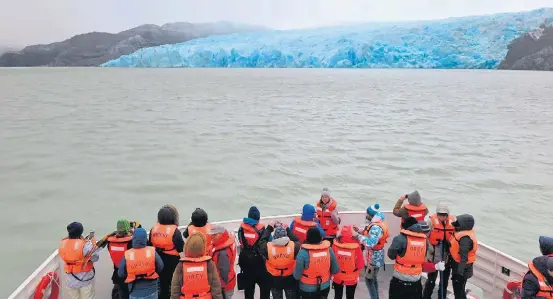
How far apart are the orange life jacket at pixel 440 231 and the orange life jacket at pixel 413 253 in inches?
29.4

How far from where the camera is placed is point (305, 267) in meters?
4.47

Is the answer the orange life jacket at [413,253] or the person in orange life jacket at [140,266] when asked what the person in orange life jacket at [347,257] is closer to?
the orange life jacket at [413,253]

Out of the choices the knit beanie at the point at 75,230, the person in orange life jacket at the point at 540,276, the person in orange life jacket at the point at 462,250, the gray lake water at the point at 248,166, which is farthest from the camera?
the gray lake water at the point at 248,166

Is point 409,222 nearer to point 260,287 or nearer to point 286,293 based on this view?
point 286,293

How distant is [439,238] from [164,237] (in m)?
3.27

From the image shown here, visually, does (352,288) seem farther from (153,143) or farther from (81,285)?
(153,143)

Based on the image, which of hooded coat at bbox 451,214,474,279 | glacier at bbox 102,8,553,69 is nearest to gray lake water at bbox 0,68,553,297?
hooded coat at bbox 451,214,474,279

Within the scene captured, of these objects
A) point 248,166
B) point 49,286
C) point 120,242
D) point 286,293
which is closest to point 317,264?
point 286,293

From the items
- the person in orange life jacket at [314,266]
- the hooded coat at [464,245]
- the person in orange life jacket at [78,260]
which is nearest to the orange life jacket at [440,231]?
the hooded coat at [464,245]

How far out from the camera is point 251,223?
4926 millimetres

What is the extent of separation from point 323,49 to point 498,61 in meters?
31.7

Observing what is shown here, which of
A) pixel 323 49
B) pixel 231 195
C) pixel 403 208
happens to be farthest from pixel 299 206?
pixel 323 49

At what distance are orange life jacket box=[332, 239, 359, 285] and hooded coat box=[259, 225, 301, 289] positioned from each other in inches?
18.3

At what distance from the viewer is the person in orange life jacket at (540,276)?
4137 mm
